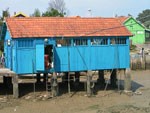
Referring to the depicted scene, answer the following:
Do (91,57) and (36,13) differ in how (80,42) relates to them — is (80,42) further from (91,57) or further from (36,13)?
(36,13)

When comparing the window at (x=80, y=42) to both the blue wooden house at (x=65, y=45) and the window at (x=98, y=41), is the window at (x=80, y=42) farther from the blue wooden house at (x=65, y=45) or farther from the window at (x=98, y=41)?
the window at (x=98, y=41)

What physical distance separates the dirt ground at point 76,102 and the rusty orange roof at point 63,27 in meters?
4.36

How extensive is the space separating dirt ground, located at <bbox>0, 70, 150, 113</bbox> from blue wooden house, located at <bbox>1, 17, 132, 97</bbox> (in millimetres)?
1925

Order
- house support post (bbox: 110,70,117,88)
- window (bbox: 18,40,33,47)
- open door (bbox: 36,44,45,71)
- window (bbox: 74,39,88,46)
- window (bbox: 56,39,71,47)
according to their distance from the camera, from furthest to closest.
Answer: house support post (bbox: 110,70,117,88) < window (bbox: 74,39,88,46) < window (bbox: 56,39,71,47) < window (bbox: 18,40,33,47) < open door (bbox: 36,44,45,71)

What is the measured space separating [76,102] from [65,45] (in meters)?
4.20

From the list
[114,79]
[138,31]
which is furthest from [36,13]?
[114,79]

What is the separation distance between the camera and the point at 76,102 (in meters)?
28.4

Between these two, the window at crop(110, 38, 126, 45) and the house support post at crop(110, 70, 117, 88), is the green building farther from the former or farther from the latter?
the window at crop(110, 38, 126, 45)

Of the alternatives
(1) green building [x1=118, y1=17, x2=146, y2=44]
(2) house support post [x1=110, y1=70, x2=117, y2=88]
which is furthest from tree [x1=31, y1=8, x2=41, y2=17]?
(2) house support post [x1=110, y1=70, x2=117, y2=88]

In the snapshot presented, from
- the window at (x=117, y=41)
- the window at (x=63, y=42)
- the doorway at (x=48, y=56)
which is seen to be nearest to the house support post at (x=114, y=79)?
the window at (x=117, y=41)

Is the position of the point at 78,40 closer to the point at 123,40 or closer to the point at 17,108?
the point at 123,40

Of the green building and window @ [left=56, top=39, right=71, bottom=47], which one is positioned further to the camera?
the green building

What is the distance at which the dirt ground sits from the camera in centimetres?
2595

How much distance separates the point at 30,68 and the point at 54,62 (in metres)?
1.76
